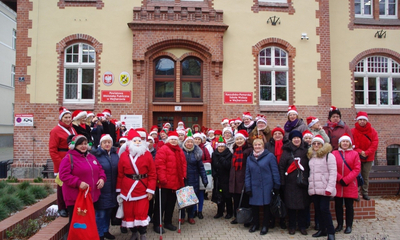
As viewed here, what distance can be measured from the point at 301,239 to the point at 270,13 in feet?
34.4

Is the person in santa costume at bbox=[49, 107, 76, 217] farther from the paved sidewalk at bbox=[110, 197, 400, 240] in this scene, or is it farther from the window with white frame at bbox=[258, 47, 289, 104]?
the window with white frame at bbox=[258, 47, 289, 104]

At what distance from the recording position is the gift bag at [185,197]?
5883 millimetres

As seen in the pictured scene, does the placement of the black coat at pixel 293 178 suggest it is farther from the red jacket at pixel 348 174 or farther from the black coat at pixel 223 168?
the black coat at pixel 223 168

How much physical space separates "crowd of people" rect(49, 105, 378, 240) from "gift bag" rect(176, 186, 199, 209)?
139 millimetres

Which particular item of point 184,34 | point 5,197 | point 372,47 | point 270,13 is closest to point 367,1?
point 372,47

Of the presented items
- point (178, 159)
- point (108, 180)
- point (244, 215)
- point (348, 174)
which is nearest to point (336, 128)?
point (348, 174)

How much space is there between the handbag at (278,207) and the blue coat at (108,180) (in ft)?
9.46

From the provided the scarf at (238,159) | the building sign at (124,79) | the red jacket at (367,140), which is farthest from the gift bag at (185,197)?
the building sign at (124,79)

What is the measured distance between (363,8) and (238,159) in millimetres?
12516

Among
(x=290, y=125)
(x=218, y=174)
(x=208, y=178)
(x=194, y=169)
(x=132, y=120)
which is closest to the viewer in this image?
(x=194, y=169)

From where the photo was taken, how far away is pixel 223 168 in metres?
6.66

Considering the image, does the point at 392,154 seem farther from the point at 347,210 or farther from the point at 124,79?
the point at 124,79

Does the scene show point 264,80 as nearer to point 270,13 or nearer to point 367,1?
point 270,13

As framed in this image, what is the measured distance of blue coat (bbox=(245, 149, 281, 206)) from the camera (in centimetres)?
581
